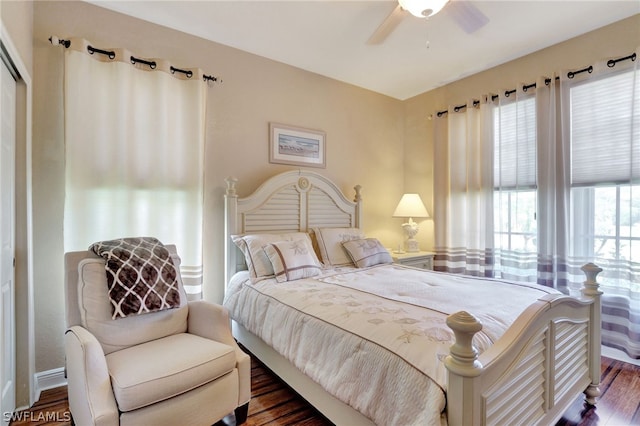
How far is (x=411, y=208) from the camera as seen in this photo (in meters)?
3.74

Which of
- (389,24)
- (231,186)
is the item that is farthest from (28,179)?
(389,24)

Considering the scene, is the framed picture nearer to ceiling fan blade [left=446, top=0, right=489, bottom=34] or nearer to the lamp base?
the lamp base

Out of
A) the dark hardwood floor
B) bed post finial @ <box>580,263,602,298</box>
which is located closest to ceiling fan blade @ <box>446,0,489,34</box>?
bed post finial @ <box>580,263,602,298</box>

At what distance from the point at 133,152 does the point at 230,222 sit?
909 millimetres

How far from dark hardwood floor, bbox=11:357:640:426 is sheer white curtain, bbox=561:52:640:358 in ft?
1.73

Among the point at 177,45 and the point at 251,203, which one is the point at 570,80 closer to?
the point at 251,203

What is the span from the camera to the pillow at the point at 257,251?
8.20 feet

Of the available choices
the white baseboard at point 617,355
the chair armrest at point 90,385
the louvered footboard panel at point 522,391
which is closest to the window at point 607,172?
the white baseboard at point 617,355

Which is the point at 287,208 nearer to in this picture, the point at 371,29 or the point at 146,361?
the point at 371,29

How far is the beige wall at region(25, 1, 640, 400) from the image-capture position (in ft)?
7.16

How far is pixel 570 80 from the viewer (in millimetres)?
2756

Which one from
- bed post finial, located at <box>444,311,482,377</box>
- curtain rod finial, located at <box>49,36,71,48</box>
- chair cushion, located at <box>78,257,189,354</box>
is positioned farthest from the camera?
curtain rod finial, located at <box>49,36,71,48</box>

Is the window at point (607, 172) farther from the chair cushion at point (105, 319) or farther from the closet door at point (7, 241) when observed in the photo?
the closet door at point (7, 241)

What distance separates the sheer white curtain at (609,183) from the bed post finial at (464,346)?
232 centimetres
